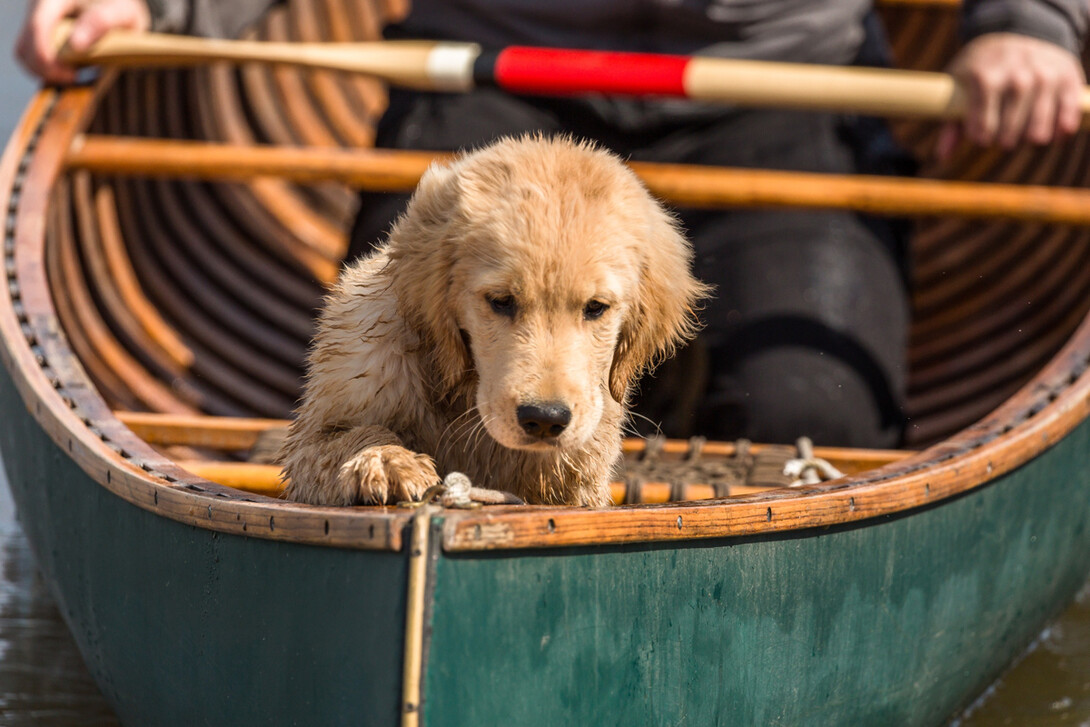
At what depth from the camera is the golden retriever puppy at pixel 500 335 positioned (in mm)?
1920

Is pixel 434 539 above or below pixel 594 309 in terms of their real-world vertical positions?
below

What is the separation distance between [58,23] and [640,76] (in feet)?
6.78

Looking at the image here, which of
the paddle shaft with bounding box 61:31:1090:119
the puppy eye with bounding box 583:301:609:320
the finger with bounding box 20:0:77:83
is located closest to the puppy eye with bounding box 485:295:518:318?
the puppy eye with bounding box 583:301:609:320

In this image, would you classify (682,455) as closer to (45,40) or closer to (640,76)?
(640,76)

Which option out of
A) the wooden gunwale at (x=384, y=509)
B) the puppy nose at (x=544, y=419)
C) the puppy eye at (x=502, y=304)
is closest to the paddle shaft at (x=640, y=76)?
the wooden gunwale at (x=384, y=509)

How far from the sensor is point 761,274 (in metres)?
4.09

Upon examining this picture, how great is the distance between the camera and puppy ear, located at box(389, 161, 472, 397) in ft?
6.68

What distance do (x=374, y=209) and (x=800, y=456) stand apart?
72.8 inches

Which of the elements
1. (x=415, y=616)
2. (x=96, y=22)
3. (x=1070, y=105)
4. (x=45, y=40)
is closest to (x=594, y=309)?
(x=415, y=616)

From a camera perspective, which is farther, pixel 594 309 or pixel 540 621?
pixel 594 309

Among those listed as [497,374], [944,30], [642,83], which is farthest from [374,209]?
[944,30]

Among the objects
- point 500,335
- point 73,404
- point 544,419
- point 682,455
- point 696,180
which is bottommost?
point 682,455

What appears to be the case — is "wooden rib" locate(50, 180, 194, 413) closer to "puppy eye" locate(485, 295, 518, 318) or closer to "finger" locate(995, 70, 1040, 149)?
"puppy eye" locate(485, 295, 518, 318)

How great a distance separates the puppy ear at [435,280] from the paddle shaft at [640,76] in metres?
1.48
